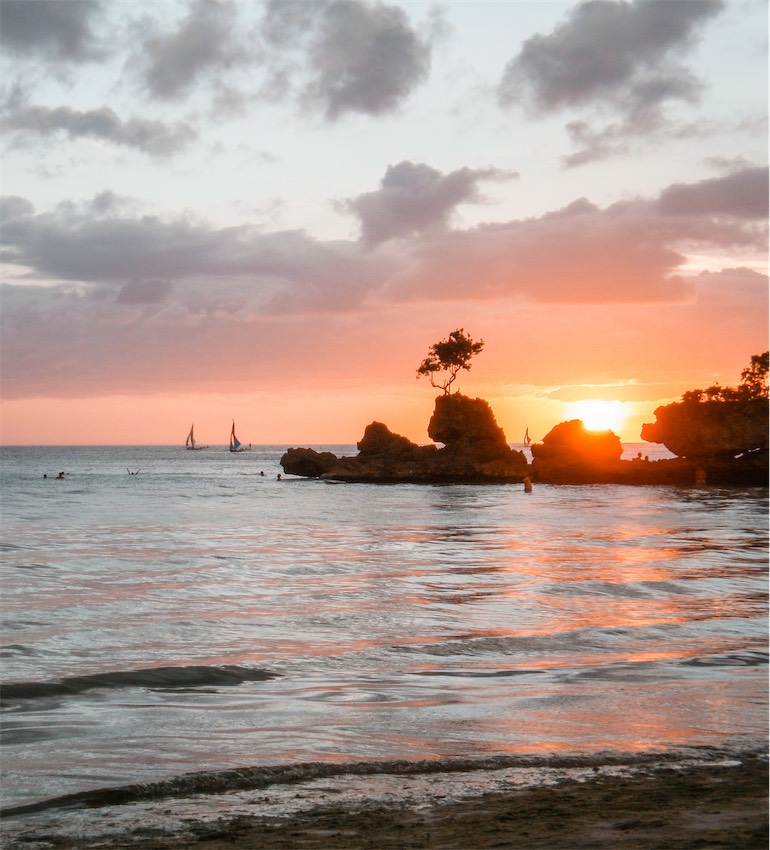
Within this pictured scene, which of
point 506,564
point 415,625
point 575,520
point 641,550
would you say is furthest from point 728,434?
point 415,625

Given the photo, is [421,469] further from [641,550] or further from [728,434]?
[641,550]

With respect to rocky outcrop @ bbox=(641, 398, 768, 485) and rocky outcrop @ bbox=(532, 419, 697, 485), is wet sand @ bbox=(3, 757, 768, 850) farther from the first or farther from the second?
rocky outcrop @ bbox=(532, 419, 697, 485)

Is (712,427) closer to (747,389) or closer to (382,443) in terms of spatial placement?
(747,389)

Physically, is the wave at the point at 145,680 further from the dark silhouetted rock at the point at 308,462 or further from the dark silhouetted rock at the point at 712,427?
the dark silhouetted rock at the point at 308,462

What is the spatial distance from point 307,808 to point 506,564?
680 inches

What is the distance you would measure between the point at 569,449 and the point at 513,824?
78350 mm

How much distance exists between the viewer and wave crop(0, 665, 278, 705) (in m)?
9.21

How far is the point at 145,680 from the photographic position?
9766 millimetres

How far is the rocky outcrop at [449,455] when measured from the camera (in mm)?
83688

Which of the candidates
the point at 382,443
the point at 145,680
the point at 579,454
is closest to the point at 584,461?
the point at 579,454

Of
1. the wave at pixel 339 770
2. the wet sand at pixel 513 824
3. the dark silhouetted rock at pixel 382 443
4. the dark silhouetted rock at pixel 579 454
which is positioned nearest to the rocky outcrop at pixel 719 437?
the dark silhouetted rock at pixel 579 454

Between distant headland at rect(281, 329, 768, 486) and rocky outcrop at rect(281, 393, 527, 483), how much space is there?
3.9 inches

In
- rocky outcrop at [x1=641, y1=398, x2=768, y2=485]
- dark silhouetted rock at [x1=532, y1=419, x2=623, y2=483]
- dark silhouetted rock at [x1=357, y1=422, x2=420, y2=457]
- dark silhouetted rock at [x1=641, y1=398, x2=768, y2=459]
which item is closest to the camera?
dark silhouetted rock at [x1=641, y1=398, x2=768, y2=459]

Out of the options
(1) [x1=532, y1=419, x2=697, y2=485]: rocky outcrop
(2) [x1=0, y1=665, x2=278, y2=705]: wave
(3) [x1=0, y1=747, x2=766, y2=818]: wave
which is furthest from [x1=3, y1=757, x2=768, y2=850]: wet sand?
(1) [x1=532, y1=419, x2=697, y2=485]: rocky outcrop
